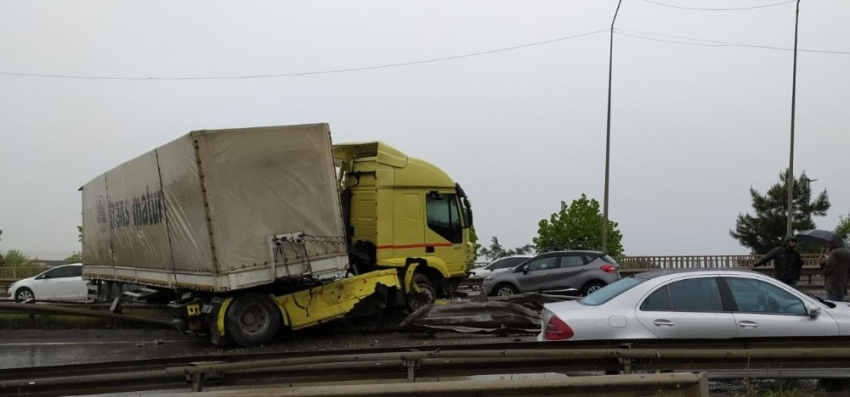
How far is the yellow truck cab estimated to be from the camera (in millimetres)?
13422

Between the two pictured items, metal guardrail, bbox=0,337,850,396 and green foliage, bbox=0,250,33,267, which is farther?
green foliage, bbox=0,250,33,267

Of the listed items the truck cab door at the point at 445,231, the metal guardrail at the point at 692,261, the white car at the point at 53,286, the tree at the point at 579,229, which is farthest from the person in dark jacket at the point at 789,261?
the tree at the point at 579,229

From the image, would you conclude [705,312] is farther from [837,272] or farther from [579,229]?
[579,229]

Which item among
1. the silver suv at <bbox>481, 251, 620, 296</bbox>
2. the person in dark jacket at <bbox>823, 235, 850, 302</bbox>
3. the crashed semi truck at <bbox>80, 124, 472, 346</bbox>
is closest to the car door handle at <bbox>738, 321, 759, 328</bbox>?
the person in dark jacket at <bbox>823, 235, 850, 302</bbox>

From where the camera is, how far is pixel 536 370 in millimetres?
6125

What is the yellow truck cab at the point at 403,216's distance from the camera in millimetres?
13422

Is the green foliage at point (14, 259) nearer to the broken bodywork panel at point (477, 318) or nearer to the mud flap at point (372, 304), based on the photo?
the mud flap at point (372, 304)

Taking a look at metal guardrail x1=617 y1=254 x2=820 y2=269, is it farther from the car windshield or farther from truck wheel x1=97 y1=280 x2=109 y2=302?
the car windshield

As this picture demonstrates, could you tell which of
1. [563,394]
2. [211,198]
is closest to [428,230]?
[211,198]

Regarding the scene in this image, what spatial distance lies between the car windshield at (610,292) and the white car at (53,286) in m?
18.3

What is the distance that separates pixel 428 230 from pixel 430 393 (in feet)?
32.6

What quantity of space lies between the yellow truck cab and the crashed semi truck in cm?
3

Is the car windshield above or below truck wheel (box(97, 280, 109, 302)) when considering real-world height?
above

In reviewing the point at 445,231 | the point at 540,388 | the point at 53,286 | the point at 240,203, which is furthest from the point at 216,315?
the point at 53,286
